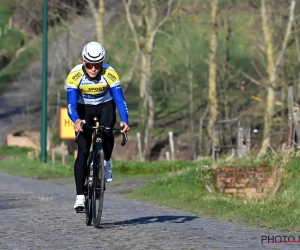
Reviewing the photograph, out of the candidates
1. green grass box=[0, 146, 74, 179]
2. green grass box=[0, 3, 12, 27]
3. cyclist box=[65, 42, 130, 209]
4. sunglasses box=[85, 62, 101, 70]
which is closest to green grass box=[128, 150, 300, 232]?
cyclist box=[65, 42, 130, 209]

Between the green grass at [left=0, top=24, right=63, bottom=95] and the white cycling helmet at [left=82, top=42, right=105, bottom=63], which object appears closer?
the white cycling helmet at [left=82, top=42, right=105, bottom=63]

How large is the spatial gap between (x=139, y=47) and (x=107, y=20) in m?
23.5

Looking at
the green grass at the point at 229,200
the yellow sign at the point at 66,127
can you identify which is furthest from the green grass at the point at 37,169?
the green grass at the point at 229,200

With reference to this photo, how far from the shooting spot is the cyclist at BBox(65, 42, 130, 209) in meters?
12.4

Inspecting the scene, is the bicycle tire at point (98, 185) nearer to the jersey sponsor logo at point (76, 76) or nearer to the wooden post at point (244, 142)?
the jersey sponsor logo at point (76, 76)

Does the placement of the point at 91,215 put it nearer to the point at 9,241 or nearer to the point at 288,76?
the point at 9,241

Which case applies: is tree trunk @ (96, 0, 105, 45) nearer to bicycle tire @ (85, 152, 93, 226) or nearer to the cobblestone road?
the cobblestone road

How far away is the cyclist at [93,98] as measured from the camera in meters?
12.4

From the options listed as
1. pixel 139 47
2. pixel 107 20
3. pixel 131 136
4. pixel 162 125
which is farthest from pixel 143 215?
pixel 107 20

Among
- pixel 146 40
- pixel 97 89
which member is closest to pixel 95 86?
pixel 97 89

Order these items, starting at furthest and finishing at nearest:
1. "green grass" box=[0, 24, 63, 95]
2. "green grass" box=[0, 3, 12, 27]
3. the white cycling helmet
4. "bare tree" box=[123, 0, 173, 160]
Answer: "green grass" box=[0, 3, 12, 27], "green grass" box=[0, 24, 63, 95], "bare tree" box=[123, 0, 173, 160], the white cycling helmet

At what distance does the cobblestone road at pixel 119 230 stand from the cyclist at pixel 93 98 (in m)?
0.71

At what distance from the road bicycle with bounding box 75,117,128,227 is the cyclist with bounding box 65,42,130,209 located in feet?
0.27

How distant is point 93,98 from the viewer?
1265 centimetres
